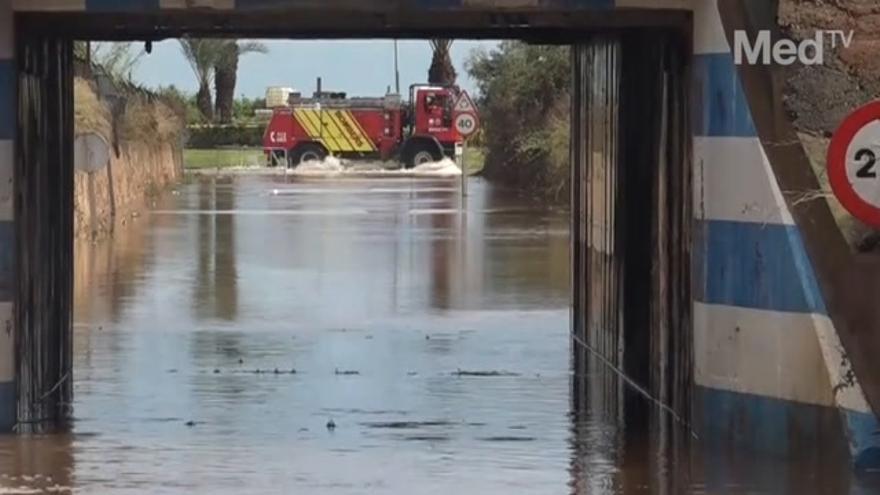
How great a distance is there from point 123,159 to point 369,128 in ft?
72.4

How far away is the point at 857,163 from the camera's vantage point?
990 centimetres

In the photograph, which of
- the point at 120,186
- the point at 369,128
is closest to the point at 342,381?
the point at 120,186

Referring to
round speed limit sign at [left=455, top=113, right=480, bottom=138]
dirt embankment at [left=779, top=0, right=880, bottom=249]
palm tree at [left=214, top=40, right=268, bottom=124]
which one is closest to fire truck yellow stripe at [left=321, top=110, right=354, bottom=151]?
palm tree at [left=214, top=40, right=268, bottom=124]

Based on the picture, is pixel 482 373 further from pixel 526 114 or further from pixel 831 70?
pixel 526 114

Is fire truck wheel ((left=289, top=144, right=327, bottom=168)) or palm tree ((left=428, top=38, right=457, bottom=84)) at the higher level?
palm tree ((left=428, top=38, right=457, bottom=84))

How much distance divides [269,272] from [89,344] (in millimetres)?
7049

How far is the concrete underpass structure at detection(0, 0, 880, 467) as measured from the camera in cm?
1120

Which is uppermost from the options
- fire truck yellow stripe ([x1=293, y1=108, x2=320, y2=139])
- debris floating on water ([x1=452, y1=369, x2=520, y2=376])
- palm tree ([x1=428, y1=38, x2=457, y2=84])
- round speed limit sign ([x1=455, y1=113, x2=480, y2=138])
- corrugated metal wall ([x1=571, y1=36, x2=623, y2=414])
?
palm tree ([x1=428, y1=38, x2=457, y2=84])

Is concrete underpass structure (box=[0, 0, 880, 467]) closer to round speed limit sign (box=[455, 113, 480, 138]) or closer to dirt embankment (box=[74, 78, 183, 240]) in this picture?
dirt embankment (box=[74, 78, 183, 240])

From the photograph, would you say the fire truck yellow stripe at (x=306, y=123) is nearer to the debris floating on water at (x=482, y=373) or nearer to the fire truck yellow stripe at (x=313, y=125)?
the fire truck yellow stripe at (x=313, y=125)

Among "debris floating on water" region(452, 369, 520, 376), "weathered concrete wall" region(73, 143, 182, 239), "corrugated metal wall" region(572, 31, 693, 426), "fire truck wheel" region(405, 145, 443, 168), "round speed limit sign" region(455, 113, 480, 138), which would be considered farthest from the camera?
"fire truck wheel" region(405, 145, 443, 168)

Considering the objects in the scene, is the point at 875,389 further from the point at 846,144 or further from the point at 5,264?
the point at 5,264

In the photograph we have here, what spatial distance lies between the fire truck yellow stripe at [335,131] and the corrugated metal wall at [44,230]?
42.3 meters

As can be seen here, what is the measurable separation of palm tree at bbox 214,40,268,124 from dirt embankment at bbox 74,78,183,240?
20.2 meters
